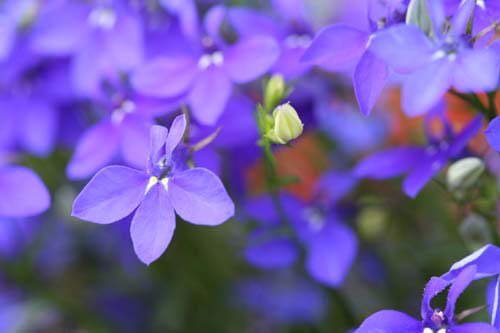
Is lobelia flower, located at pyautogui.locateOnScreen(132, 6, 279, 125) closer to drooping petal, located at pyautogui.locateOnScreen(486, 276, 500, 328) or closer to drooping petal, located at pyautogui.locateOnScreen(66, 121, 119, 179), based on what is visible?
drooping petal, located at pyautogui.locateOnScreen(66, 121, 119, 179)

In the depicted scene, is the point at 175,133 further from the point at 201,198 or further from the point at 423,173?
the point at 423,173

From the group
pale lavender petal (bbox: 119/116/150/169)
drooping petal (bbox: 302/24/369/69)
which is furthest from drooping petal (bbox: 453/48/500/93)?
pale lavender petal (bbox: 119/116/150/169)

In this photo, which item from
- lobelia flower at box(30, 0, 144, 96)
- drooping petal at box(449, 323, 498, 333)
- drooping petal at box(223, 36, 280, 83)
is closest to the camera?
drooping petal at box(449, 323, 498, 333)

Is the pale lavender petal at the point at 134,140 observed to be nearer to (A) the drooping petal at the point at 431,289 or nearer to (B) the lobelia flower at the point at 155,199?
(B) the lobelia flower at the point at 155,199

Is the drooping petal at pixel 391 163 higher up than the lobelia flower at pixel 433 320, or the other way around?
the lobelia flower at pixel 433 320

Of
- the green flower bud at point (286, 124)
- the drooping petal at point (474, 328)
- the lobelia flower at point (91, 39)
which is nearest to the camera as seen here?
the drooping petal at point (474, 328)

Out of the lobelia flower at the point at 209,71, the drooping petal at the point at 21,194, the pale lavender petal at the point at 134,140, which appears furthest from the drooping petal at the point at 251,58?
the drooping petal at the point at 21,194

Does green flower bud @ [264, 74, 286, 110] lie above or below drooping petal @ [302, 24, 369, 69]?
below
